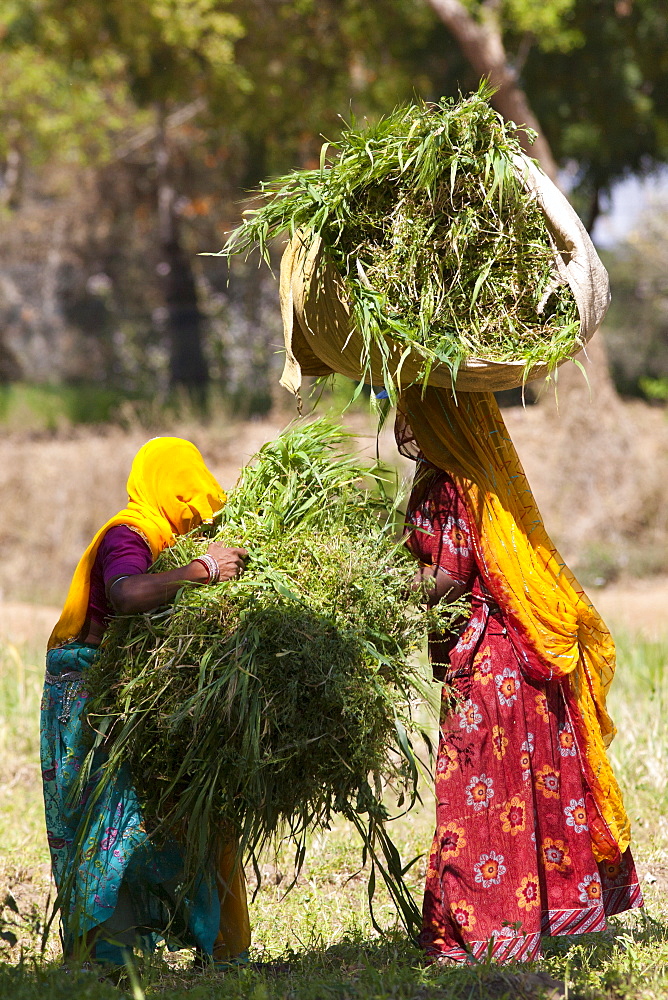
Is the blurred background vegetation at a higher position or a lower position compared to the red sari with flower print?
higher

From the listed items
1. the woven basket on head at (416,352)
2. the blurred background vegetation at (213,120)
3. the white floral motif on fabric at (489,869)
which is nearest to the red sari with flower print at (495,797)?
the white floral motif on fabric at (489,869)

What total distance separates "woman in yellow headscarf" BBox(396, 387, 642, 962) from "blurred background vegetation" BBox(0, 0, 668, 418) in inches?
208

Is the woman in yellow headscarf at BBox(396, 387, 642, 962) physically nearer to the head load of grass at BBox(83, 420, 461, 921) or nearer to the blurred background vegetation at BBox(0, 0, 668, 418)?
the head load of grass at BBox(83, 420, 461, 921)

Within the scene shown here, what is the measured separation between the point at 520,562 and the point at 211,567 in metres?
0.86

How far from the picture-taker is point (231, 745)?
266 centimetres

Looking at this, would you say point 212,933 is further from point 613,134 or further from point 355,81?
point 613,134

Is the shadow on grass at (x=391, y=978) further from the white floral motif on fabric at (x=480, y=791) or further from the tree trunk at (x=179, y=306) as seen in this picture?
the tree trunk at (x=179, y=306)

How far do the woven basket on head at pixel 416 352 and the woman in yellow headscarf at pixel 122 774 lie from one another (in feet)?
1.55

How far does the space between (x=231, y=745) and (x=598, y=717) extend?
1144mm

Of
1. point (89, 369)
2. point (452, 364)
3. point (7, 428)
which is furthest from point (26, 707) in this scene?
point (89, 369)

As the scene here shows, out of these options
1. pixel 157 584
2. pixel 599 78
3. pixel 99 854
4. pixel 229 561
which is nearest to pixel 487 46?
pixel 599 78

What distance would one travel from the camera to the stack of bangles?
2762 mm

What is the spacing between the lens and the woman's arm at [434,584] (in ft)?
9.51

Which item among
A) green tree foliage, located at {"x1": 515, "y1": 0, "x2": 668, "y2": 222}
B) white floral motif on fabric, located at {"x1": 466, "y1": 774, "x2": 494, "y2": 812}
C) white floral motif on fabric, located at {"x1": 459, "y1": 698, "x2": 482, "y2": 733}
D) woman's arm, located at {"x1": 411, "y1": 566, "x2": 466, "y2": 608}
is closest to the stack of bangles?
woman's arm, located at {"x1": 411, "y1": 566, "x2": 466, "y2": 608}
